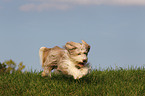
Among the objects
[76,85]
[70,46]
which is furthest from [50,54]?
[76,85]

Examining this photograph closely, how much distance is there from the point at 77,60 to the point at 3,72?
3.88 metres

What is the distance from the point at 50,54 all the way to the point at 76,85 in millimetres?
1280

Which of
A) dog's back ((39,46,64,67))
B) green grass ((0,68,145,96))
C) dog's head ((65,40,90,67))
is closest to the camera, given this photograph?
dog's head ((65,40,90,67))

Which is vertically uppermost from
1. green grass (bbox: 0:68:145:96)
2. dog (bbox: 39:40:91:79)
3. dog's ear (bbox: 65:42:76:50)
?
dog's ear (bbox: 65:42:76:50)

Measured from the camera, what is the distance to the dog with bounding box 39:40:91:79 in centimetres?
639

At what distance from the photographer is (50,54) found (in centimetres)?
738

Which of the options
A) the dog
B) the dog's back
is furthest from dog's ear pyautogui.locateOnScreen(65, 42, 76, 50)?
the dog's back

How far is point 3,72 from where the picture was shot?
29.7ft

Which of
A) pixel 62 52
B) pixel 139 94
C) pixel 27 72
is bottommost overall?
pixel 139 94

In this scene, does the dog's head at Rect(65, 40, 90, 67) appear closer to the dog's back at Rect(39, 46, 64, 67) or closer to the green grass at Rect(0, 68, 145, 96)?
the dog's back at Rect(39, 46, 64, 67)

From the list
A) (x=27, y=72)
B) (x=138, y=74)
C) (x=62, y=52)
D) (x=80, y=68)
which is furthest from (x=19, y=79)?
(x=138, y=74)

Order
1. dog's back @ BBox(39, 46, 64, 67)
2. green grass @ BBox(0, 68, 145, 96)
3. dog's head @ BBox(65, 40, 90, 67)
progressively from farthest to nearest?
dog's back @ BBox(39, 46, 64, 67) < green grass @ BBox(0, 68, 145, 96) < dog's head @ BBox(65, 40, 90, 67)

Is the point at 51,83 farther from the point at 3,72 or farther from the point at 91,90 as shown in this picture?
the point at 3,72

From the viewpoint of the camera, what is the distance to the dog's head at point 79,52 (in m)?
6.31
